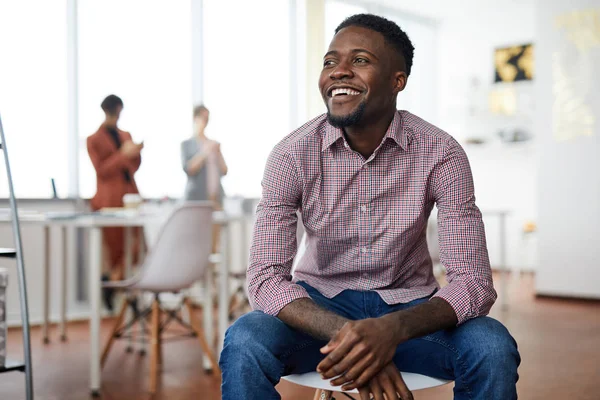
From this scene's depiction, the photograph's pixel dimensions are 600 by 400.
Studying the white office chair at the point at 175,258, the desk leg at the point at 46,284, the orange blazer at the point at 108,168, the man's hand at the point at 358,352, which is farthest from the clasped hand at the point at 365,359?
the orange blazer at the point at 108,168

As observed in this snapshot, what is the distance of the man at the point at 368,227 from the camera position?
1442 mm

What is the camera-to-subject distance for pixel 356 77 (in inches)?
64.5

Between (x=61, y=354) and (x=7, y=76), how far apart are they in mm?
2180

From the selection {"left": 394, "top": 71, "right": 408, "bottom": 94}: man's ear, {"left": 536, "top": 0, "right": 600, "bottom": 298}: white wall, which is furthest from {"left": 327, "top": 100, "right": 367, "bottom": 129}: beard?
{"left": 536, "top": 0, "right": 600, "bottom": 298}: white wall

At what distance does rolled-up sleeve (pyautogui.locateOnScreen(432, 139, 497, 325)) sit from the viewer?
4.91 ft

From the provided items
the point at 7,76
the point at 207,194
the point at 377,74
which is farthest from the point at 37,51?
the point at 377,74

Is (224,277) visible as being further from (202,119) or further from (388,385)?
(388,385)

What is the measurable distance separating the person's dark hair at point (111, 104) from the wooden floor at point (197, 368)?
145 centimetres

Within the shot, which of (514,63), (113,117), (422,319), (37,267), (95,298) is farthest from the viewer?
(514,63)

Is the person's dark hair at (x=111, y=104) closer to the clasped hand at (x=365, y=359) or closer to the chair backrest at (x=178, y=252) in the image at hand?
the chair backrest at (x=178, y=252)

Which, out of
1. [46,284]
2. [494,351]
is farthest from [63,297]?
[494,351]

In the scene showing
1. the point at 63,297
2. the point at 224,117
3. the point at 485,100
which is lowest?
the point at 63,297

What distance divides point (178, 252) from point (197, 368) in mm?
655

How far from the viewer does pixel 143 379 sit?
124 inches
